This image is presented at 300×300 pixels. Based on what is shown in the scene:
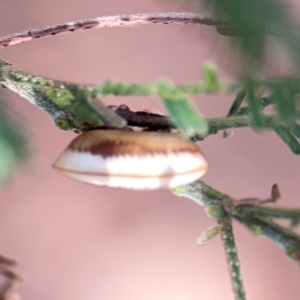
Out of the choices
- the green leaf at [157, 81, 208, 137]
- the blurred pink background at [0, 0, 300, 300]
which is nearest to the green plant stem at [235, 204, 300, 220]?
the green leaf at [157, 81, 208, 137]

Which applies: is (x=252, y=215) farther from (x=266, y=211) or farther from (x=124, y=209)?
(x=124, y=209)

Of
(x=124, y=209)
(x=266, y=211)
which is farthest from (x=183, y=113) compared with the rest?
(x=124, y=209)

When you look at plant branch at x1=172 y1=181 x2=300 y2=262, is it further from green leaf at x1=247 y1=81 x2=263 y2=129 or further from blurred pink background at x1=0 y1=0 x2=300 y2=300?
blurred pink background at x1=0 y1=0 x2=300 y2=300

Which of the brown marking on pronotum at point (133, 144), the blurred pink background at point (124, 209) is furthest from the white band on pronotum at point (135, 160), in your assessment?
the blurred pink background at point (124, 209)

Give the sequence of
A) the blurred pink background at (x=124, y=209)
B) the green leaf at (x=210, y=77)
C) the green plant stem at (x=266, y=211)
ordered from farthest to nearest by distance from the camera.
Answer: the blurred pink background at (x=124, y=209) < the green plant stem at (x=266, y=211) < the green leaf at (x=210, y=77)

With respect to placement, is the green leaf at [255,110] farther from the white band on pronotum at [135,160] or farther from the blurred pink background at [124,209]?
the blurred pink background at [124,209]

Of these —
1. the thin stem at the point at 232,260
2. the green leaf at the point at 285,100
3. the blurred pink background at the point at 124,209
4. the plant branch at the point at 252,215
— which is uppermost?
the blurred pink background at the point at 124,209

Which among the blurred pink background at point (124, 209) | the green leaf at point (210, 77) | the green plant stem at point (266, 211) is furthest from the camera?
the blurred pink background at point (124, 209)
